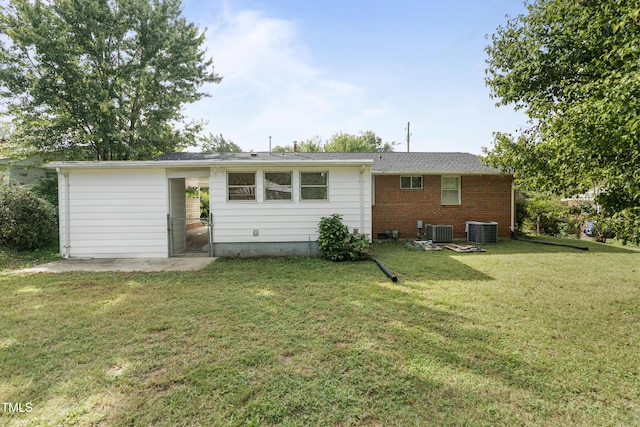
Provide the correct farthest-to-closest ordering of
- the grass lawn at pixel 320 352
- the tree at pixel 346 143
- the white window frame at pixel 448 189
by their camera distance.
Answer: the tree at pixel 346 143 < the white window frame at pixel 448 189 < the grass lawn at pixel 320 352

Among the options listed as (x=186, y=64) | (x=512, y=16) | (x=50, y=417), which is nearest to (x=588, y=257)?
(x=512, y=16)

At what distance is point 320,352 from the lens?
9.26 ft

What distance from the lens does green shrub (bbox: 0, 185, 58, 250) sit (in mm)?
7992

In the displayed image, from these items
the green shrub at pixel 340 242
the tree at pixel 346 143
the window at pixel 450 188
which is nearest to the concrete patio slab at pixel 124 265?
the green shrub at pixel 340 242

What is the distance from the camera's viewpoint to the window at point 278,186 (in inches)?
308

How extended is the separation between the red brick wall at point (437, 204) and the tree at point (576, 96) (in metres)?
3.77

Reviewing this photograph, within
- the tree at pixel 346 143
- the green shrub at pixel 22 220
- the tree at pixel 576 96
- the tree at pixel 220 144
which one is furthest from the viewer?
the tree at pixel 346 143

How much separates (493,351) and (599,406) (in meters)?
0.84

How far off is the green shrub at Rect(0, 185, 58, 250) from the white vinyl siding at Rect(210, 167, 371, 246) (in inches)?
219

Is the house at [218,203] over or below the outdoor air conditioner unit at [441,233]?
over

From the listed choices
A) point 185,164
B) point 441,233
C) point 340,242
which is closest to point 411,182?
point 441,233

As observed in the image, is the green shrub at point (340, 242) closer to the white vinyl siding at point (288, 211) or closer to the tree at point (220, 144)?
the white vinyl siding at point (288, 211)

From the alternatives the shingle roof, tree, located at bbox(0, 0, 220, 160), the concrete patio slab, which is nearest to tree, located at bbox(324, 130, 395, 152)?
tree, located at bbox(0, 0, 220, 160)

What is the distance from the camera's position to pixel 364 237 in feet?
24.8
